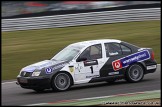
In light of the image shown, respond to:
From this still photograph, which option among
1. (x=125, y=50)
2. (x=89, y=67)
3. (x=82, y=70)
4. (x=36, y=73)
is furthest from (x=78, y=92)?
(x=125, y=50)

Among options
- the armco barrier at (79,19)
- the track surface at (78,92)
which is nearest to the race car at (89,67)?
the track surface at (78,92)

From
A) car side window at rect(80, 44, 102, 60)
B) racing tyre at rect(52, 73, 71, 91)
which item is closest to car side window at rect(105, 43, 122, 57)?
car side window at rect(80, 44, 102, 60)

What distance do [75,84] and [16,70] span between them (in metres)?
5.99

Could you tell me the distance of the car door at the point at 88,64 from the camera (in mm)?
13086

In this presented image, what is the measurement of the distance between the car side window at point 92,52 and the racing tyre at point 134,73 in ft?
3.26

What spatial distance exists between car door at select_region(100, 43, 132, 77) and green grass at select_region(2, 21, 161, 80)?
7.22 meters

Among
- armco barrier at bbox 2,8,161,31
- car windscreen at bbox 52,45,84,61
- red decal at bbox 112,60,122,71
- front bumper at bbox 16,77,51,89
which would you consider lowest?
front bumper at bbox 16,77,51,89

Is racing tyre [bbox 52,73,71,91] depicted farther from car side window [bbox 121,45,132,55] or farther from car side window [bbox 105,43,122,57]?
car side window [bbox 121,45,132,55]

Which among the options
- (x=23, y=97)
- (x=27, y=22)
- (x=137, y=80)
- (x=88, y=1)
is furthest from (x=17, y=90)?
(x=88, y=1)

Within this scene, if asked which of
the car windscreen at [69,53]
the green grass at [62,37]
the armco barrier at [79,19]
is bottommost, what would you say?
the car windscreen at [69,53]

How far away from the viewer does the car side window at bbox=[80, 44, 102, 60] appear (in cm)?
1327

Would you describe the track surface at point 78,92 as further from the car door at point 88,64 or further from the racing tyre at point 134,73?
the car door at point 88,64

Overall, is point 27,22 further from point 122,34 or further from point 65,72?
point 65,72

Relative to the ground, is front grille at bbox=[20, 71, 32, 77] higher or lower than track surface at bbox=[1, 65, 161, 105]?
higher
